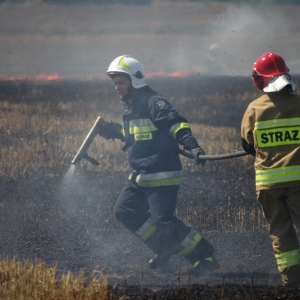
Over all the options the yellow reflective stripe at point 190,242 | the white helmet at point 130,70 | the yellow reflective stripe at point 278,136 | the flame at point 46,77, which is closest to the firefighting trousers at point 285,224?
the yellow reflective stripe at point 278,136

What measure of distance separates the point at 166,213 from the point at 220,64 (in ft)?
101

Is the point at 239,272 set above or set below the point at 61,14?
below

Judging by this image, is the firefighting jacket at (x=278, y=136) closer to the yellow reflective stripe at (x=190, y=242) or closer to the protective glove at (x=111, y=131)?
the yellow reflective stripe at (x=190, y=242)

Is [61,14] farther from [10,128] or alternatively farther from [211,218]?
[211,218]

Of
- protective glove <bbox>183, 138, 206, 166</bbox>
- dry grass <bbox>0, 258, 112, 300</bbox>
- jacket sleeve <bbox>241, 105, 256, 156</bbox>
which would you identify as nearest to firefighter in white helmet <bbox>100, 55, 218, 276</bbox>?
protective glove <bbox>183, 138, 206, 166</bbox>

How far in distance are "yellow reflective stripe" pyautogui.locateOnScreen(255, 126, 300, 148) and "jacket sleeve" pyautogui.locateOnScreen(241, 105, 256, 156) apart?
94 mm

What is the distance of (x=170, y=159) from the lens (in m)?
6.73

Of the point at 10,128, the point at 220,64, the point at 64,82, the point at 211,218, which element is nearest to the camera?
the point at 211,218

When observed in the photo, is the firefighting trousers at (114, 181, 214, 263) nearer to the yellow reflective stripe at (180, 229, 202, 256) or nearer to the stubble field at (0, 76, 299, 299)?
the yellow reflective stripe at (180, 229, 202, 256)

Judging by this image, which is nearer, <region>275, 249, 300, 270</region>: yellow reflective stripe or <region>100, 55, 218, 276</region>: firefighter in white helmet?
<region>275, 249, 300, 270</region>: yellow reflective stripe

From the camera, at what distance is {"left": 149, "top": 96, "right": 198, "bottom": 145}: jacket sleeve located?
255 inches

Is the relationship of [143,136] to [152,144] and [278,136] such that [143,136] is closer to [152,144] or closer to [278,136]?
[152,144]

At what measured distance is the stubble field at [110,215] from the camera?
627cm

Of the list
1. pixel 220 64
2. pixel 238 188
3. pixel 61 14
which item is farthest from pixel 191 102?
pixel 238 188
